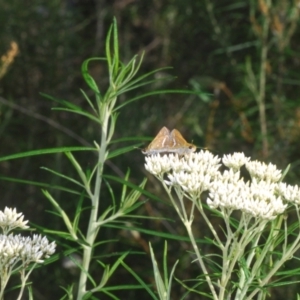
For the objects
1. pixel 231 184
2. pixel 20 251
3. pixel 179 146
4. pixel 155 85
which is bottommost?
pixel 20 251

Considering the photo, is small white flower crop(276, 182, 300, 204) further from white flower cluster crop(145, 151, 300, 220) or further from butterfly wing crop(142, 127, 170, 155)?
butterfly wing crop(142, 127, 170, 155)

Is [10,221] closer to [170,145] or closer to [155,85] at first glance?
[170,145]

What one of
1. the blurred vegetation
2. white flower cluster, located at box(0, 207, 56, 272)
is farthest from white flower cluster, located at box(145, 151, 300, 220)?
the blurred vegetation

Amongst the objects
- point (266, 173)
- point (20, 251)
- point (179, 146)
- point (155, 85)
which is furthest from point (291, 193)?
point (155, 85)

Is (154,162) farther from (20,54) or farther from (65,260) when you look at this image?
(20,54)

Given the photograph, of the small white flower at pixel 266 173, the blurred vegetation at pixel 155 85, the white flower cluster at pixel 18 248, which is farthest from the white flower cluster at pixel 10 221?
the blurred vegetation at pixel 155 85

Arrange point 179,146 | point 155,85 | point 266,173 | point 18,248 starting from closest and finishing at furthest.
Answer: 1. point 18,248
2. point 266,173
3. point 179,146
4. point 155,85

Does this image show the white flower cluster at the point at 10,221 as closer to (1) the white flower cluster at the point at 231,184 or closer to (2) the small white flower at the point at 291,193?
(1) the white flower cluster at the point at 231,184
